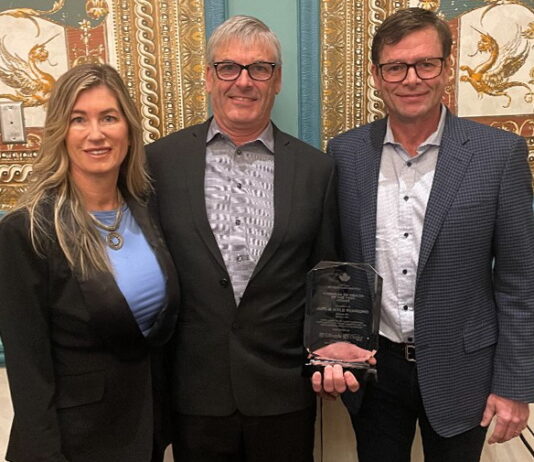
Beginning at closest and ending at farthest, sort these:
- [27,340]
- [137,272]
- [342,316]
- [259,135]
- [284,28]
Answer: [27,340], [137,272], [342,316], [259,135], [284,28]

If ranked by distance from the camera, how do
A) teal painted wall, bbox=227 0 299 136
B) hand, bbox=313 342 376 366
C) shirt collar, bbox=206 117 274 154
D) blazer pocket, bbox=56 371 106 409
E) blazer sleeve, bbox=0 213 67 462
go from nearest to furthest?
blazer sleeve, bbox=0 213 67 462, blazer pocket, bbox=56 371 106 409, hand, bbox=313 342 376 366, shirt collar, bbox=206 117 274 154, teal painted wall, bbox=227 0 299 136

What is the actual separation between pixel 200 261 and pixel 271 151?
1.23ft

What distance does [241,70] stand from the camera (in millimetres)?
1500

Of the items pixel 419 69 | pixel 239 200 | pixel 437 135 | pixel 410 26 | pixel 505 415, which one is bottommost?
pixel 505 415

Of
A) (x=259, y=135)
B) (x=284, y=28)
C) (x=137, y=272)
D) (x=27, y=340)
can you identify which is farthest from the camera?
(x=284, y=28)

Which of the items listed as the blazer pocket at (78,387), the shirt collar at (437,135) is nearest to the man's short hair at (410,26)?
the shirt collar at (437,135)

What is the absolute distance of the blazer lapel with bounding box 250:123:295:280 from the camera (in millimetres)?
1462

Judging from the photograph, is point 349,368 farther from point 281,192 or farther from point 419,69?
point 419,69

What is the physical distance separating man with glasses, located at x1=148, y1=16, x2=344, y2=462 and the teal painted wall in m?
0.27

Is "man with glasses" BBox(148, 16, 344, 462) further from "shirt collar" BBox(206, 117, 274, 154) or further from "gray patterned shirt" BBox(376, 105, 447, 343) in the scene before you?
"gray patterned shirt" BBox(376, 105, 447, 343)

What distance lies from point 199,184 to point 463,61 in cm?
101

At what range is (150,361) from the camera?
144cm

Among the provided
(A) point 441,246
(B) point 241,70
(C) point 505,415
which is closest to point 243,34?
(B) point 241,70

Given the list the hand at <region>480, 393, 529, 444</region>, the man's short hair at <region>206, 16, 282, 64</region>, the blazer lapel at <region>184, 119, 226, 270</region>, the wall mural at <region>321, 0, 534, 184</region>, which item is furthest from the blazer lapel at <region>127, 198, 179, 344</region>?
the hand at <region>480, 393, 529, 444</region>
